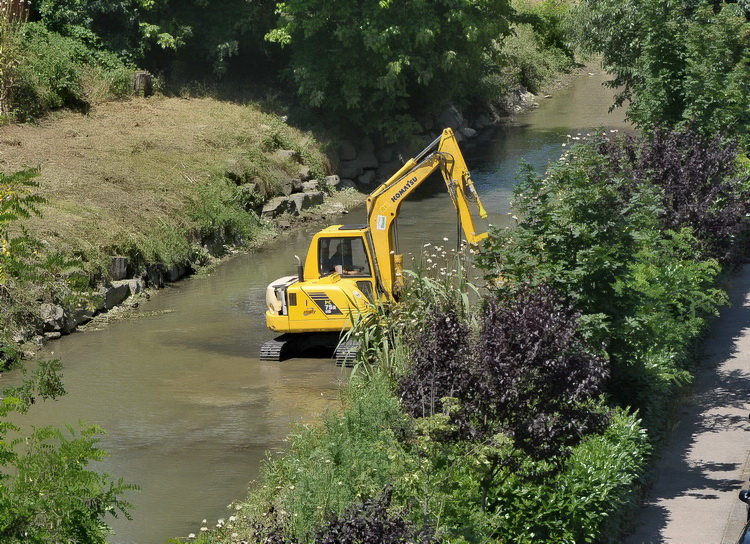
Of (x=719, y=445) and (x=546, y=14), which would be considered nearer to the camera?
(x=719, y=445)

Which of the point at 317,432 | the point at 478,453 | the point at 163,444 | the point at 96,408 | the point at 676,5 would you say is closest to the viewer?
the point at 478,453

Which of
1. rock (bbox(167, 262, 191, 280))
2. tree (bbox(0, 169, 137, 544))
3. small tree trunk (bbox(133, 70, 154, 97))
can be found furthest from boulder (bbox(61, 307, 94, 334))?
small tree trunk (bbox(133, 70, 154, 97))

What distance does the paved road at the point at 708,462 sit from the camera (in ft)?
40.9

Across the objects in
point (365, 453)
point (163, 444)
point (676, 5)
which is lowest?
point (163, 444)

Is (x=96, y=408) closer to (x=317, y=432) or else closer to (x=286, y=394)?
(x=286, y=394)

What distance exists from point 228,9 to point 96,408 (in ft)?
90.1

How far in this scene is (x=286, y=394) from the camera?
62.6 ft

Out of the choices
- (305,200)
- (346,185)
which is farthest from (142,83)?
(305,200)

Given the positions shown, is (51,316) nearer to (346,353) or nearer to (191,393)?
(191,393)

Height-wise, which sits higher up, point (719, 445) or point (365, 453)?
point (365, 453)

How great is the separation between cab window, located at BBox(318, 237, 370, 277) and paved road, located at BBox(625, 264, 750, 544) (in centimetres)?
612

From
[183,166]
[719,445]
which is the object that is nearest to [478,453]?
[719,445]

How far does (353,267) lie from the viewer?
20750 mm

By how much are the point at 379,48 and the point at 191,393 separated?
2091cm
